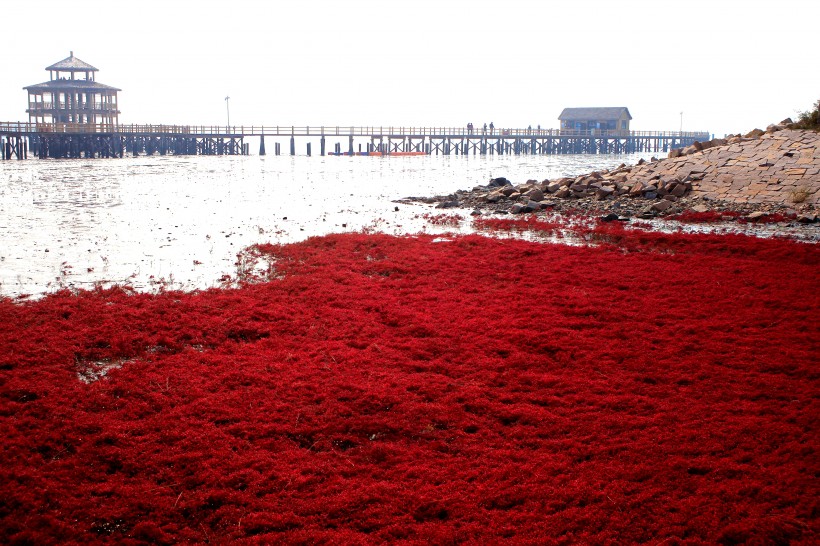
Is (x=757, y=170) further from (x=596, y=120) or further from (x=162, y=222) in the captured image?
(x=596, y=120)

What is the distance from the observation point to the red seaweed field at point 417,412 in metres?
5.39

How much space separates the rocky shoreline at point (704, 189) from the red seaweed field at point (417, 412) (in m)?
9.94

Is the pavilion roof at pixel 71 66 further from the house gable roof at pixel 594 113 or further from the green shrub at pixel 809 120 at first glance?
the green shrub at pixel 809 120

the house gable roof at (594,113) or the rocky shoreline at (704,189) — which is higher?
the house gable roof at (594,113)

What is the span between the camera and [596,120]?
10762 cm

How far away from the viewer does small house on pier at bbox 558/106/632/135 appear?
105 metres

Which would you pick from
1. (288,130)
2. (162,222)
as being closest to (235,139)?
(288,130)

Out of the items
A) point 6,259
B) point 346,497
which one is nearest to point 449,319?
point 346,497

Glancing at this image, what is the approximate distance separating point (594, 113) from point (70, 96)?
7319 centimetres

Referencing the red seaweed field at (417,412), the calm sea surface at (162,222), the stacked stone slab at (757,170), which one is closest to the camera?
the red seaweed field at (417,412)

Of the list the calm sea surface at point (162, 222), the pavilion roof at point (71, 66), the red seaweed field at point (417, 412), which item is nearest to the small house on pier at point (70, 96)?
the pavilion roof at point (71, 66)

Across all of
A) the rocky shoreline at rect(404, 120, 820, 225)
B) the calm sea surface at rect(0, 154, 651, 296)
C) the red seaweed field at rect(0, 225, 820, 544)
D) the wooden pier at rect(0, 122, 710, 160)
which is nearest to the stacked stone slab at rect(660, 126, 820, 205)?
the rocky shoreline at rect(404, 120, 820, 225)

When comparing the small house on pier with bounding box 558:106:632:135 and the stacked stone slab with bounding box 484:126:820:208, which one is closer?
the stacked stone slab with bounding box 484:126:820:208

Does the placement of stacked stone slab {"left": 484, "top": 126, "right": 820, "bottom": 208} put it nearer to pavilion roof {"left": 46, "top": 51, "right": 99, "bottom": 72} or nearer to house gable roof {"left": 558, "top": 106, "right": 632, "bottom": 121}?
pavilion roof {"left": 46, "top": 51, "right": 99, "bottom": 72}
